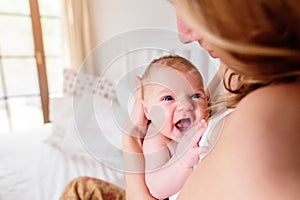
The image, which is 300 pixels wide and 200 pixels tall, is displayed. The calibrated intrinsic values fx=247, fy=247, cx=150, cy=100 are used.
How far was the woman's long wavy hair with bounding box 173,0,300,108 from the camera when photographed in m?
0.27

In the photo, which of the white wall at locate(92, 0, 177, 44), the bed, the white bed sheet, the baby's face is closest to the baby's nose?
the baby's face

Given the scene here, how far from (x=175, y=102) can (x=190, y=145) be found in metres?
0.09

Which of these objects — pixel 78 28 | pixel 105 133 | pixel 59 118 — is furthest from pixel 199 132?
pixel 78 28

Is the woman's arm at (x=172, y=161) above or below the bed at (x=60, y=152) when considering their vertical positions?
above

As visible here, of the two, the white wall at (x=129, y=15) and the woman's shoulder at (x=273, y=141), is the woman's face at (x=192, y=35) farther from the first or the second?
the white wall at (x=129, y=15)

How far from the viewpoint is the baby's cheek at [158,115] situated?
46cm

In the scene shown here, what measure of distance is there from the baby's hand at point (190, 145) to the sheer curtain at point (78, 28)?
2.07 metres

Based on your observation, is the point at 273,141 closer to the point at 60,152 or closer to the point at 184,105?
the point at 184,105

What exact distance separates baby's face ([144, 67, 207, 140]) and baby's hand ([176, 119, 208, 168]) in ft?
0.04

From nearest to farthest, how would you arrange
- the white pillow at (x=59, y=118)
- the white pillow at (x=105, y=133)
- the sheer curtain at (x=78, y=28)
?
the white pillow at (x=105, y=133)
the white pillow at (x=59, y=118)
the sheer curtain at (x=78, y=28)

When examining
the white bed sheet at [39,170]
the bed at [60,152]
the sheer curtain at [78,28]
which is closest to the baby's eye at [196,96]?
the bed at [60,152]

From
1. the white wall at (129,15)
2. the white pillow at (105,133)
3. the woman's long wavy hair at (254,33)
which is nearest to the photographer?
the woman's long wavy hair at (254,33)

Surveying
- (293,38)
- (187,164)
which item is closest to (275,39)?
(293,38)

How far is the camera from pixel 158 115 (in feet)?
1.53
